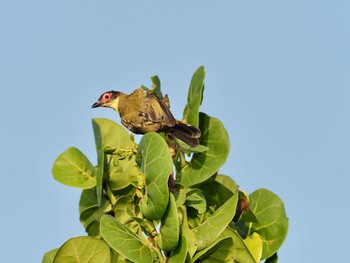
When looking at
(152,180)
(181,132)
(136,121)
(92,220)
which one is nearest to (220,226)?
(152,180)

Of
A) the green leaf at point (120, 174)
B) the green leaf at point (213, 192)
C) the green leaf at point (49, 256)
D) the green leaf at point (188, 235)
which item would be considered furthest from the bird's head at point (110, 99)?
the green leaf at point (188, 235)

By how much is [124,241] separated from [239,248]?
58 centimetres

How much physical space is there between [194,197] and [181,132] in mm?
475

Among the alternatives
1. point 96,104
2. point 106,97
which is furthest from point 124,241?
point 96,104

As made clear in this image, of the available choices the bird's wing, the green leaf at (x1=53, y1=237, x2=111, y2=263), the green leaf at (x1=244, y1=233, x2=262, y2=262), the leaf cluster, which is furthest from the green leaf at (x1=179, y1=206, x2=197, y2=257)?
the bird's wing

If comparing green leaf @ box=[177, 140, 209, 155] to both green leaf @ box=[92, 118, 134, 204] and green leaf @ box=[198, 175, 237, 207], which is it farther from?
green leaf @ box=[92, 118, 134, 204]

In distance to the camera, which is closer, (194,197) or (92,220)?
(194,197)

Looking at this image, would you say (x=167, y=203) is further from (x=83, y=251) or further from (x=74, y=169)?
(x=74, y=169)

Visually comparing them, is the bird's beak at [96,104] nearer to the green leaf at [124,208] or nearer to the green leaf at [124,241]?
the green leaf at [124,208]

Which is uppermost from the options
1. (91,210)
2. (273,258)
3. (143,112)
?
(143,112)

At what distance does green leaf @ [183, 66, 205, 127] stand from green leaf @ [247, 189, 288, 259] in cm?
62

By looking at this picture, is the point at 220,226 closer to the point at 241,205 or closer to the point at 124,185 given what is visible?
the point at 241,205

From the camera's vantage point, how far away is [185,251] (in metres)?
3.04

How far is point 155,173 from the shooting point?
312cm
